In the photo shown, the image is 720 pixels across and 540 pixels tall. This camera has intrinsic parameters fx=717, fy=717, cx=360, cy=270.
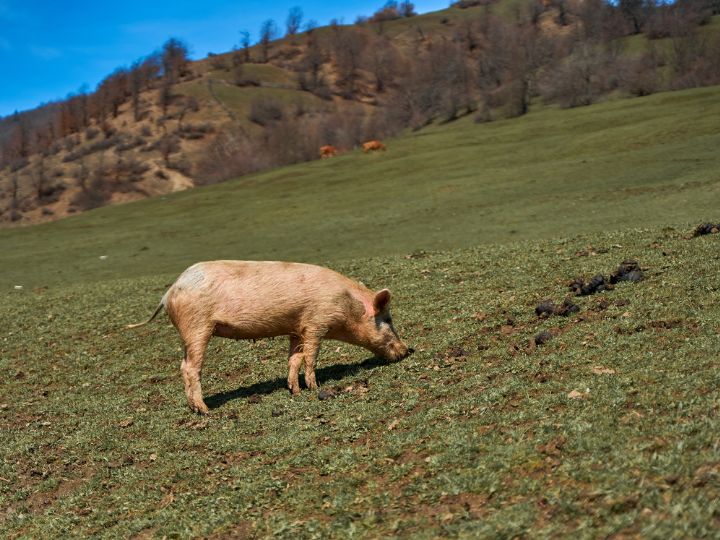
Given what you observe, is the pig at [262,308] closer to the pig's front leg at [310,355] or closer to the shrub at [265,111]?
the pig's front leg at [310,355]

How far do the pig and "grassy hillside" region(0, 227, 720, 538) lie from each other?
70 centimetres

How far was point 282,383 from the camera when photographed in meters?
12.4

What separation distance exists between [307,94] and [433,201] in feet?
384

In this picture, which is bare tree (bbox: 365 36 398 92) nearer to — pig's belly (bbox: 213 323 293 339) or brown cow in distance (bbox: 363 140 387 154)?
brown cow in distance (bbox: 363 140 387 154)

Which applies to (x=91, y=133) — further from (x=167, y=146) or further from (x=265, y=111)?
(x=265, y=111)

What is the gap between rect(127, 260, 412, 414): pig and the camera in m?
11.0

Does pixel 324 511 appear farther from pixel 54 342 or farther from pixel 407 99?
pixel 407 99

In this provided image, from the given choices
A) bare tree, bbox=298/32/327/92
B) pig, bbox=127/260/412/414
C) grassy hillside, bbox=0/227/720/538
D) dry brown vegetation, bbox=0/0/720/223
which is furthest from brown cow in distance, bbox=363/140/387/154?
bare tree, bbox=298/32/327/92

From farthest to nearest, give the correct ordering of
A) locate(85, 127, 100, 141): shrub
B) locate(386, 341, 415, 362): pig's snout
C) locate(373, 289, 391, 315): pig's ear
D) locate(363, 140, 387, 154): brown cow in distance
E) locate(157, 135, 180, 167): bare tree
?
locate(85, 127, 100, 141): shrub < locate(157, 135, 180, 167): bare tree < locate(363, 140, 387, 154): brown cow in distance < locate(386, 341, 415, 362): pig's snout < locate(373, 289, 391, 315): pig's ear

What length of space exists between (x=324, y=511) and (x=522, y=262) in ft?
42.8

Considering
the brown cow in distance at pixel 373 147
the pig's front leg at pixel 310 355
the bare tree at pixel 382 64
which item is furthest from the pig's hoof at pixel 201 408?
the bare tree at pixel 382 64

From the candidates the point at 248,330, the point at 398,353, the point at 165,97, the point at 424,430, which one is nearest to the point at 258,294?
the point at 248,330

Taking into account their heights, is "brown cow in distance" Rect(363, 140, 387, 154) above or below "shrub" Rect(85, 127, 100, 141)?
below

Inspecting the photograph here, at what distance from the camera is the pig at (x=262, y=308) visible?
1102cm
